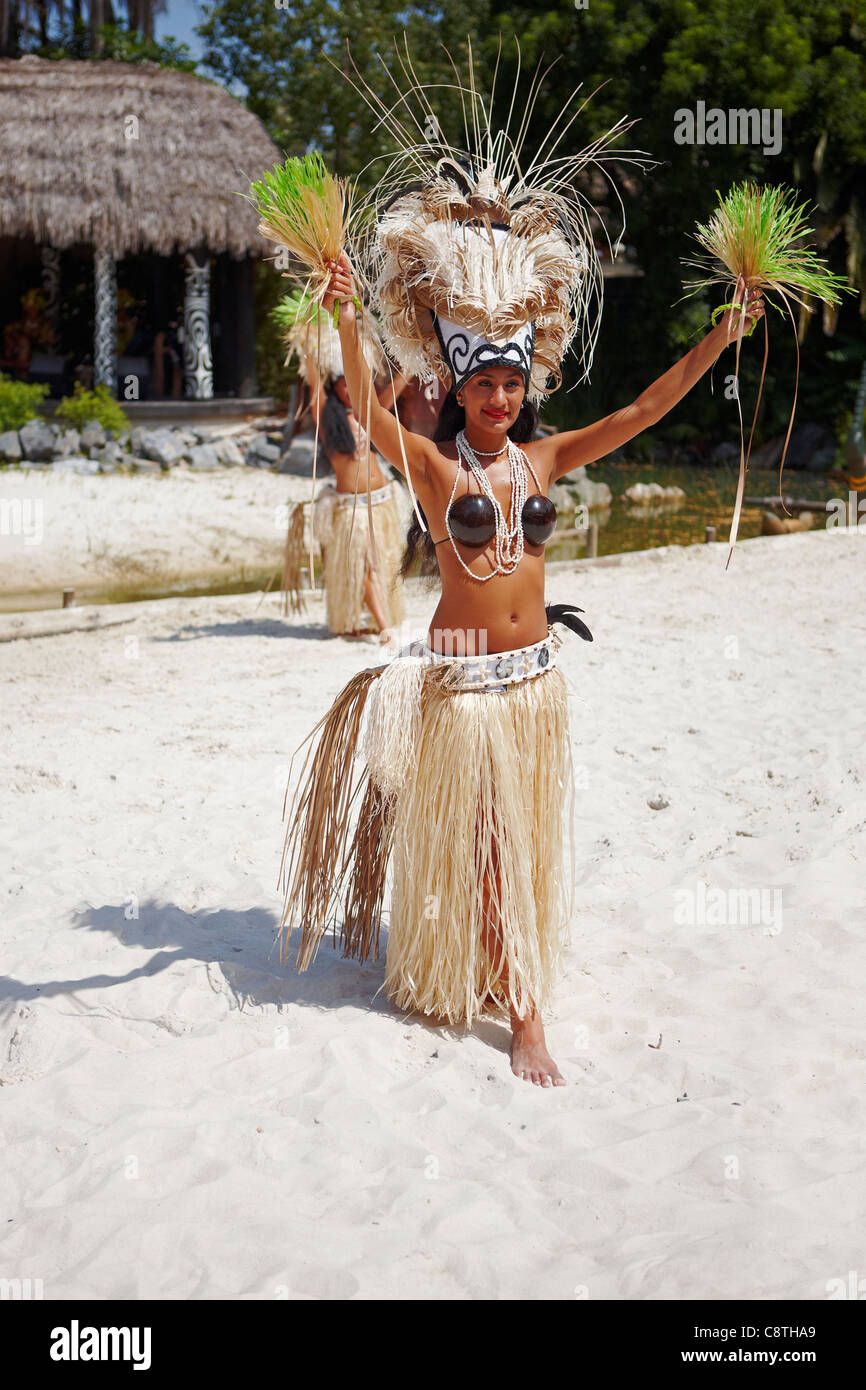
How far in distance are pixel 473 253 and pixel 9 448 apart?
11.0 m

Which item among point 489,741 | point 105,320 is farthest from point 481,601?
point 105,320

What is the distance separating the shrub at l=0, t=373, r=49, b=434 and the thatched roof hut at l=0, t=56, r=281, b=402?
1070 mm

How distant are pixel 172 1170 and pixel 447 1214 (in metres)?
0.56

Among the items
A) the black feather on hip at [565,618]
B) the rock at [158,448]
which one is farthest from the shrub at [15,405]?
the black feather on hip at [565,618]

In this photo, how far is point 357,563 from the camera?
6625 mm

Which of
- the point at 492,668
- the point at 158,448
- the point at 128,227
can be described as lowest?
the point at 492,668

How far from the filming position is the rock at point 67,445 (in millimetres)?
13047

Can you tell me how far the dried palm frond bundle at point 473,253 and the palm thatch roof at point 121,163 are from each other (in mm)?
12656

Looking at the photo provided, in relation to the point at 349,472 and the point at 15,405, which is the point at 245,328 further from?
the point at 349,472

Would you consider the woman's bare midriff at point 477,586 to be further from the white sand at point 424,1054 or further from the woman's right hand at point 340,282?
the white sand at point 424,1054

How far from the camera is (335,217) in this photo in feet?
8.40
